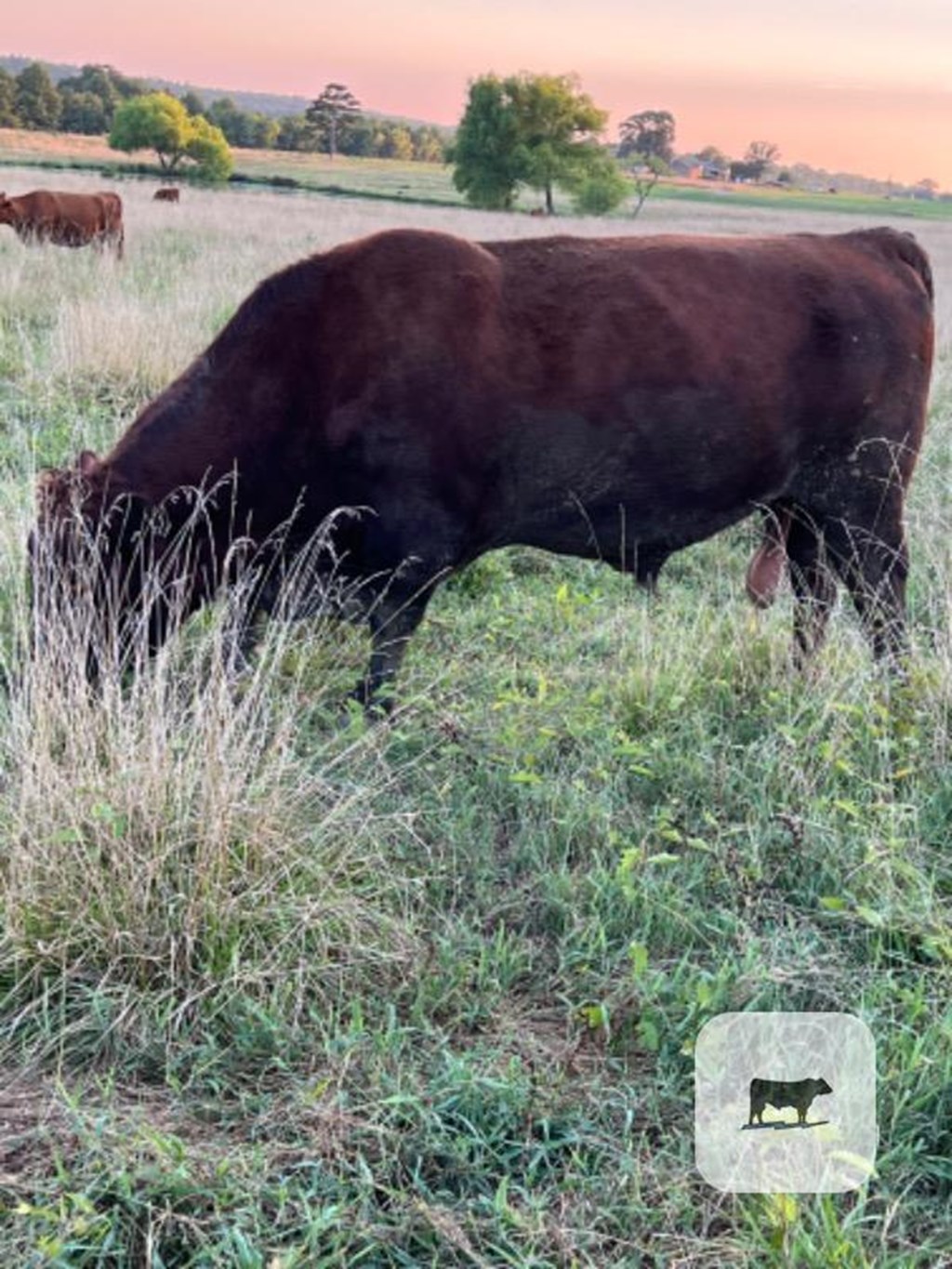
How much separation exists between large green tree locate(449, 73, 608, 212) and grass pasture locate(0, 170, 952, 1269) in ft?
187

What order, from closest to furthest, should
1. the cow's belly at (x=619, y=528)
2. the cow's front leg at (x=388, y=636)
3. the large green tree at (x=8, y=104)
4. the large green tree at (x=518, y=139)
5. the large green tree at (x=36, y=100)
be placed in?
the cow's front leg at (x=388, y=636)
the cow's belly at (x=619, y=528)
the large green tree at (x=518, y=139)
the large green tree at (x=8, y=104)
the large green tree at (x=36, y=100)

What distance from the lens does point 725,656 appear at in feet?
14.6

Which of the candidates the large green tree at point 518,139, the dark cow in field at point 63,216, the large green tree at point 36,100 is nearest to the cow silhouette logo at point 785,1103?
the dark cow in field at point 63,216

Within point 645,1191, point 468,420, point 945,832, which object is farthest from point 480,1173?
point 468,420

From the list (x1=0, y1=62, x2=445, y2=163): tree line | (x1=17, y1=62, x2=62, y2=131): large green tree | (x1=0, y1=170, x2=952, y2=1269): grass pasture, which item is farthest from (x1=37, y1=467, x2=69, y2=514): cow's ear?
(x1=17, y1=62, x2=62, y2=131): large green tree

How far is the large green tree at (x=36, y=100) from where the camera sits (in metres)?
85.9

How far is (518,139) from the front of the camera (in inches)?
2280

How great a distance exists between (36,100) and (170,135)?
30483mm

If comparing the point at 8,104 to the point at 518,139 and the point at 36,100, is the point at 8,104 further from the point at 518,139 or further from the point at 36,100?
the point at 518,139

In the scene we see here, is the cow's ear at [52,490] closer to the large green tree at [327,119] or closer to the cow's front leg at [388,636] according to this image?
the cow's front leg at [388,636]

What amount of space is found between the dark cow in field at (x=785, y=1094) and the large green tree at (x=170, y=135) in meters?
65.3

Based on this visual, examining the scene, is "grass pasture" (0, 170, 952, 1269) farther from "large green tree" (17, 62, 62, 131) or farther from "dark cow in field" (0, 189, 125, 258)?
"large green tree" (17, 62, 62, 131)

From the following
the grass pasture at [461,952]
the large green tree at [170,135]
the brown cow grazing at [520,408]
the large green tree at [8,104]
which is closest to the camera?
the grass pasture at [461,952]

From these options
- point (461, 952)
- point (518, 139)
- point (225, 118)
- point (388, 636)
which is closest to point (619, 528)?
point (388, 636)
